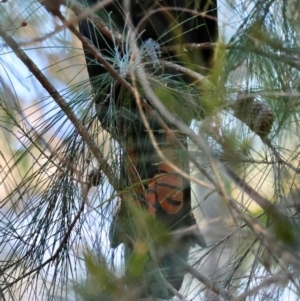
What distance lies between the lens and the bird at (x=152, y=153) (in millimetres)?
770

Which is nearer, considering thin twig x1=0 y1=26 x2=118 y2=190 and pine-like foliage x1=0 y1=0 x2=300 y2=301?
pine-like foliage x1=0 y1=0 x2=300 y2=301

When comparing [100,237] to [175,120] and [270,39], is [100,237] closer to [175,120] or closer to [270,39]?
[175,120]

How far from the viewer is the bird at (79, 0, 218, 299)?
0.77 metres

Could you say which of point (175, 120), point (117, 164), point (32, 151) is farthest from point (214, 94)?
point (32, 151)

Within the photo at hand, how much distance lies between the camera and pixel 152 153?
886 mm

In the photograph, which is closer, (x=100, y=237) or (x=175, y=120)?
(x=175, y=120)

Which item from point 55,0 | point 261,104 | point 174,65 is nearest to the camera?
point 55,0

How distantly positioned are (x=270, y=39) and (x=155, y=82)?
17 centimetres

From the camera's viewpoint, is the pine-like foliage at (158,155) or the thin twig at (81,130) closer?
the pine-like foliage at (158,155)

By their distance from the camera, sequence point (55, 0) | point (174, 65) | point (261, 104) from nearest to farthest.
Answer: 1. point (55, 0)
2. point (261, 104)
3. point (174, 65)

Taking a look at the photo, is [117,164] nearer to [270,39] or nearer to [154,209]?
[154,209]

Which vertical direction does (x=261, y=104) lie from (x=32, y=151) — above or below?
below

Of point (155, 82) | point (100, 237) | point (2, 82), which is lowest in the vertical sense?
point (100, 237)

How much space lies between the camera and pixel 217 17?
90cm
